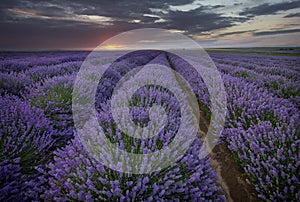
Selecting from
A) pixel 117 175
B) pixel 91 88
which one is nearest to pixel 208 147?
pixel 117 175

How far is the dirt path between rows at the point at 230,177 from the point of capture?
7.35ft

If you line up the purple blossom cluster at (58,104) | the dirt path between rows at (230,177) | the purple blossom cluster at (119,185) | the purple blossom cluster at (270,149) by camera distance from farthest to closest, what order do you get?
the purple blossom cluster at (58,104), the dirt path between rows at (230,177), the purple blossom cluster at (270,149), the purple blossom cluster at (119,185)

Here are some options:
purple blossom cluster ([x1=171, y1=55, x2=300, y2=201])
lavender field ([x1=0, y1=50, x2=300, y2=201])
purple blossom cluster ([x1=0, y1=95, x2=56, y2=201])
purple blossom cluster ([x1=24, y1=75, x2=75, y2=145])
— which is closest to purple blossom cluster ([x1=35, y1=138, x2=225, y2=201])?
lavender field ([x1=0, y1=50, x2=300, y2=201])

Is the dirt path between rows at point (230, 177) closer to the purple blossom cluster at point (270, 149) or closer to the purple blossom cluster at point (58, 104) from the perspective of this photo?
the purple blossom cluster at point (270, 149)

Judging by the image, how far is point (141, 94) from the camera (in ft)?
10.6

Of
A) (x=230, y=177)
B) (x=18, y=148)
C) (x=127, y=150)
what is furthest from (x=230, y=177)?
(x=18, y=148)

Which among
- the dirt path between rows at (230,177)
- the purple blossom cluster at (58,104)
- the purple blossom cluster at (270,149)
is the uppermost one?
the purple blossom cluster at (58,104)

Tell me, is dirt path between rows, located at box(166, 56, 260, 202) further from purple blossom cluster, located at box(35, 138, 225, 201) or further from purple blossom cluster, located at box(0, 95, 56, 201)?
purple blossom cluster, located at box(0, 95, 56, 201)

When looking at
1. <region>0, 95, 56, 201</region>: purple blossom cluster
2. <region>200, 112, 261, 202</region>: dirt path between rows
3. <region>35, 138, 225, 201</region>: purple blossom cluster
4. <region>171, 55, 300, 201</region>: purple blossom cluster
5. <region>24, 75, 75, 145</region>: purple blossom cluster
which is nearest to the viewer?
<region>35, 138, 225, 201</region>: purple blossom cluster

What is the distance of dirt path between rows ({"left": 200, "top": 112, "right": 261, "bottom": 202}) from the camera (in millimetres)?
2240

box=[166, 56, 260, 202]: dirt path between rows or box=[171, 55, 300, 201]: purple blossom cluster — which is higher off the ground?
box=[171, 55, 300, 201]: purple blossom cluster

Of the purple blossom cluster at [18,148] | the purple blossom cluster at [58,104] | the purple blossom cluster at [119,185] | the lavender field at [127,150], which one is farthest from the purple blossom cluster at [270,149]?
the purple blossom cluster at [58,104]

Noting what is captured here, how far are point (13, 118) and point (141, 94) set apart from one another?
1.89 metres

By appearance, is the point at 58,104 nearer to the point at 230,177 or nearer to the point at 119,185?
the point at 119,185
